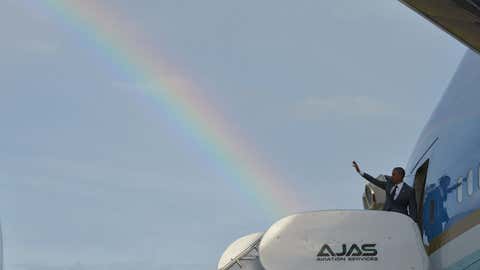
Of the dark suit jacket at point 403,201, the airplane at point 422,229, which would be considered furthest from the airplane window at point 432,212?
the dark suit jacket at point 403,201

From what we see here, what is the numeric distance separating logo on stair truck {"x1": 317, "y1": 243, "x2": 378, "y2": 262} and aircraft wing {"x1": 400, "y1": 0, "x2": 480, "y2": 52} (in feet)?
12.0

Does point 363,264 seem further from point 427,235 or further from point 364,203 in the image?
point 364,203

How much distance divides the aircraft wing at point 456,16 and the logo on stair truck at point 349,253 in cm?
365

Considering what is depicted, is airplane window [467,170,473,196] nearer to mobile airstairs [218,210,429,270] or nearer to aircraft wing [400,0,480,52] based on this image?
mobile airstairs [218,210,429,270]

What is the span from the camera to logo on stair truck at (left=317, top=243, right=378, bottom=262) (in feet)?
34.3

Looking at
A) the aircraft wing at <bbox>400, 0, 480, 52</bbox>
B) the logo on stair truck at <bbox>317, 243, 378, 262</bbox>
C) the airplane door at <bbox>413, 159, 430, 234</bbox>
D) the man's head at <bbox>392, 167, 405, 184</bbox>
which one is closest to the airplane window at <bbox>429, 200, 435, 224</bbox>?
the airplane door at <bbox>413, 159, 430, 234</bbox>

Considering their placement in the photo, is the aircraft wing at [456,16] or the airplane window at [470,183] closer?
the aircraft wing at [456,16]

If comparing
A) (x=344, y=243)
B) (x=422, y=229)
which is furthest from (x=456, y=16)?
(x=422, y=229)

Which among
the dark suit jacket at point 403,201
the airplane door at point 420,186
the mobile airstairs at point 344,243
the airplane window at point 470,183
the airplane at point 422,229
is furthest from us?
the airplane door at point 420,186

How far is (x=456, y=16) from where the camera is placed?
734 cm

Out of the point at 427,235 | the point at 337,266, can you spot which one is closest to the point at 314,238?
the point at 337,266

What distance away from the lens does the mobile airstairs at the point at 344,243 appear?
10430mm

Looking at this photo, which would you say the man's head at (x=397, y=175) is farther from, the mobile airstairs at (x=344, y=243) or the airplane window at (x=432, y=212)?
the mobile airstairs at (x=344, y=243)

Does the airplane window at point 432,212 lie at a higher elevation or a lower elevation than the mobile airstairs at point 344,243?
higher
